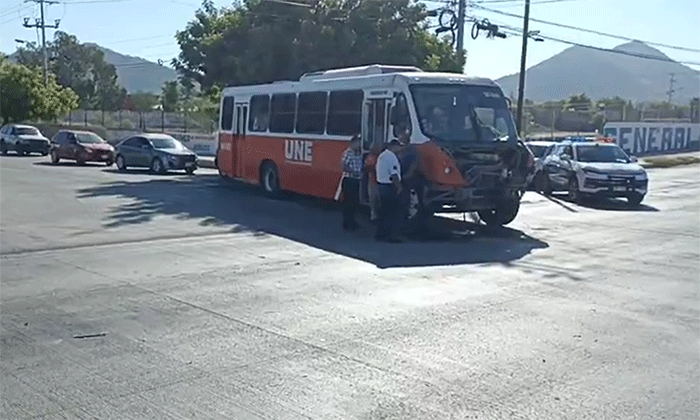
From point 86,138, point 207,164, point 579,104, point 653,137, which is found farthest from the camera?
point 579,104

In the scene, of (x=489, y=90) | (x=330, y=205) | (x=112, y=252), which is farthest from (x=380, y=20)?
(x=112, y=252)

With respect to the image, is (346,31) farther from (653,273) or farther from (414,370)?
(414,370)

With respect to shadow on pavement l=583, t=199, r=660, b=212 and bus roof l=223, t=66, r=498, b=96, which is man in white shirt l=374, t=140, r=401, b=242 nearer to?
bus roof l=223, t=66, r=498, b=96

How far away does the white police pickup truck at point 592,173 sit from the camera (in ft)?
72.8

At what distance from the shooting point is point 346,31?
28.4m

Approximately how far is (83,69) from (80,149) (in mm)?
75138

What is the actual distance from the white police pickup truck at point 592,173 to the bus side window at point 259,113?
8551 millimetres

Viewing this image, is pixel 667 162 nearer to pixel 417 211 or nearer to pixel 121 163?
pixel 121 163

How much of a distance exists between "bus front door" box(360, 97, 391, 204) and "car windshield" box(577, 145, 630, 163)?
8865mm

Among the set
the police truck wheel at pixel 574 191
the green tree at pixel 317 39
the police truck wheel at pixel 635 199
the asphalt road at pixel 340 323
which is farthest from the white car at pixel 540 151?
the asphalt road at pixel 340 323

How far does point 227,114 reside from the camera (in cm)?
2398

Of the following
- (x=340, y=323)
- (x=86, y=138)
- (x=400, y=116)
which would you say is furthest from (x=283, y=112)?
(x=86, y=138)

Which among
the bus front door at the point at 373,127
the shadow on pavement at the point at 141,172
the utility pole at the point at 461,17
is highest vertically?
the utility pole at the point at 461,17

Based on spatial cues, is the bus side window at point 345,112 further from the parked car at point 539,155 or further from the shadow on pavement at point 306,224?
the parked car at point 539,155
